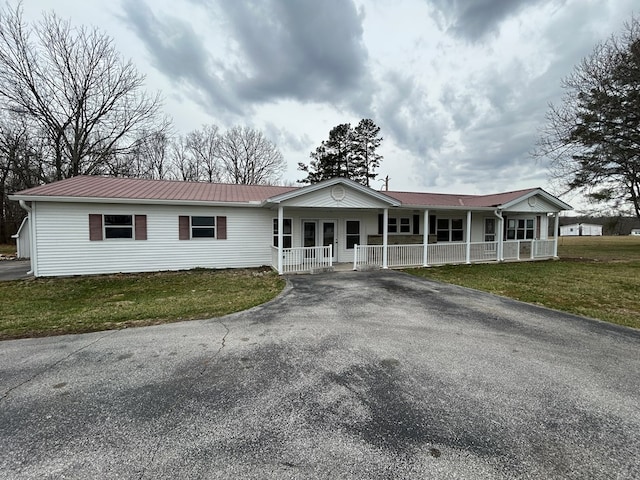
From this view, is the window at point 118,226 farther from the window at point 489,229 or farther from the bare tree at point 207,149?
the bare tree at point 207,149

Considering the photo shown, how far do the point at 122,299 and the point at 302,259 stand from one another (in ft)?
19.2

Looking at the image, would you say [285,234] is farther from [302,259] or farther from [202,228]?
[202,228]

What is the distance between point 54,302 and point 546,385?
31.1 ft

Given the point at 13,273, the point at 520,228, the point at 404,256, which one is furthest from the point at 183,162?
the point at 520,228

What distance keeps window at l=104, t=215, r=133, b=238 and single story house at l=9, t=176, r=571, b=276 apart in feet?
0.10

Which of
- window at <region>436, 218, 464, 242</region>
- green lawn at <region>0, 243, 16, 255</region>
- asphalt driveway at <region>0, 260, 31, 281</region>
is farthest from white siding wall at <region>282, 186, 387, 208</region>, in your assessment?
green lawn at <region>0, 243, 16, 255</region>

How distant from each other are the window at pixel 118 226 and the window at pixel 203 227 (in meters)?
2.12

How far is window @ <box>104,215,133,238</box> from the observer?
10.4 metres

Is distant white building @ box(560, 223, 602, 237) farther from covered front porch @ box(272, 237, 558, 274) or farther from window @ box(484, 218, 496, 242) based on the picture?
window @ box(484, 218, 496, 242)

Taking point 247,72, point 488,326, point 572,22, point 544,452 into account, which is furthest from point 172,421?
point 572,22

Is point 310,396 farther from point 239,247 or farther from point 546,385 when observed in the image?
point 239,247

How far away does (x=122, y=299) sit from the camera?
713 cm

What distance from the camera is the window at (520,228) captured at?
54.7ft

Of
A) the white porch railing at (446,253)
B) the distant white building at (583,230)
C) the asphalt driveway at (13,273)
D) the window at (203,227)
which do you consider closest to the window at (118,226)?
the window at (203,227)
